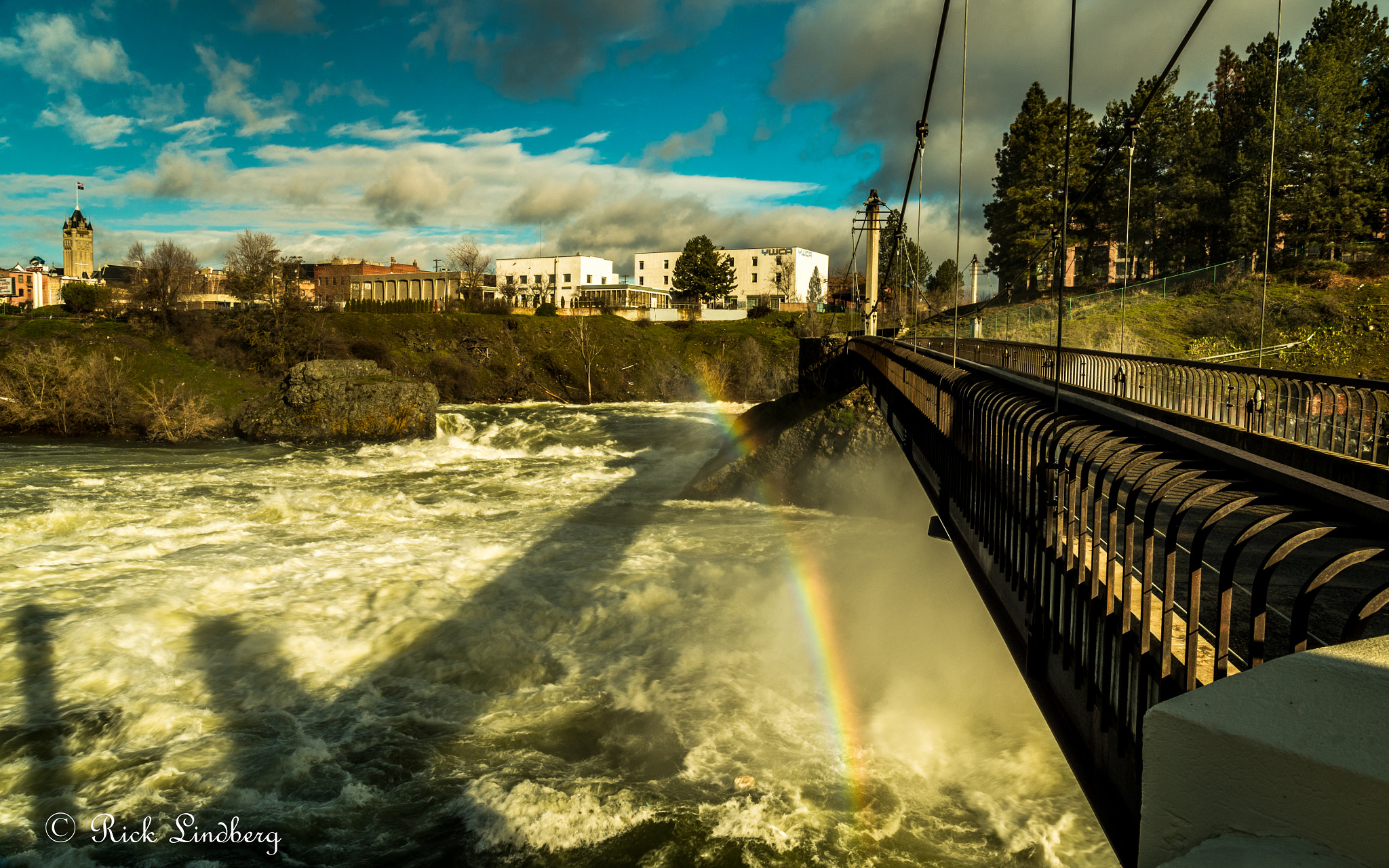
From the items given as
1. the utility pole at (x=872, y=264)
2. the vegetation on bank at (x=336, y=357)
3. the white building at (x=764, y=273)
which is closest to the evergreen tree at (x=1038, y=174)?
the vegetation on bank at (x=336, y=357)

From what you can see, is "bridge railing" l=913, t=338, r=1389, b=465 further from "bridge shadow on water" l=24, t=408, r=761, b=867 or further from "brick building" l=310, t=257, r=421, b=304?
"brick building" l=310, t=257, r=421, b=304

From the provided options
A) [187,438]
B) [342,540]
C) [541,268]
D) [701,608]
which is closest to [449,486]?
[342,540]

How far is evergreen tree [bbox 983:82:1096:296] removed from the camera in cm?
4922

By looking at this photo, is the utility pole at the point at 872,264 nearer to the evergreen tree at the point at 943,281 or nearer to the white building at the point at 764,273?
the evergreen tree at the point at 943,281

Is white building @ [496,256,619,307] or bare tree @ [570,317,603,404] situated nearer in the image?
bare tree @ [570,317,603,404]

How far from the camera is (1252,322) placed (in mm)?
31578

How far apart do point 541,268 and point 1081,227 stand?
76132 millimetres

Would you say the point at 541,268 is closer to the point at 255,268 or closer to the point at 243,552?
the point at 255,268

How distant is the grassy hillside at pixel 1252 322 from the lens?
1101 inches

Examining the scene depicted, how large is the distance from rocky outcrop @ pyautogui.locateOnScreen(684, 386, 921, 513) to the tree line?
8345mm

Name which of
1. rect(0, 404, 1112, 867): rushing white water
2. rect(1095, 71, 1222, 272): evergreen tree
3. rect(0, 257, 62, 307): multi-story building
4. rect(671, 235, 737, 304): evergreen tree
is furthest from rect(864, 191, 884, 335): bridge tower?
rect(0, 257, 62, 307): multi-story building

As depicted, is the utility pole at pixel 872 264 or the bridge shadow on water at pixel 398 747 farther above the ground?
the utility pole at pixel 872 264

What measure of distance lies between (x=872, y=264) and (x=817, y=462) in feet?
30.6

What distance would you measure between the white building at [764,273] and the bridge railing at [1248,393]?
260ft
